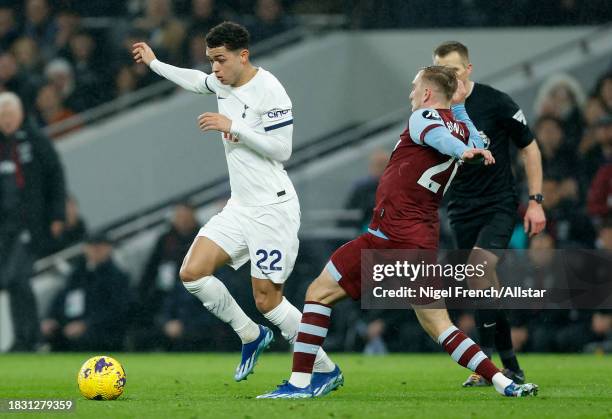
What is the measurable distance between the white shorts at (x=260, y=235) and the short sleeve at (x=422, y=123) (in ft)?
4.63

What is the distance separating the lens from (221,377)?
10234 millimetres

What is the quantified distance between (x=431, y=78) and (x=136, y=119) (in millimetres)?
9355

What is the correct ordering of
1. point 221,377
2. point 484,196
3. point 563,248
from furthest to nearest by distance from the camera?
point 563,248 → point 221,377 → point 484,196

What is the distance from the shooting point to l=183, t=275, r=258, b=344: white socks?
840 cm

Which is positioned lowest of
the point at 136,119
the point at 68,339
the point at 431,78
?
the point at 68,339

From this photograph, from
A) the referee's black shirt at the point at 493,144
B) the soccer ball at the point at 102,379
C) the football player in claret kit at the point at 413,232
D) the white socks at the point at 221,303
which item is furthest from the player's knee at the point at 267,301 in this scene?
the referee's black shirt at the point at 493,144

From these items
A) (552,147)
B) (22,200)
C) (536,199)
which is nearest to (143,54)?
(536,199)

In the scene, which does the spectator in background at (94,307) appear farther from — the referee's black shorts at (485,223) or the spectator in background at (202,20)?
the referee's black shorts at (485,223)

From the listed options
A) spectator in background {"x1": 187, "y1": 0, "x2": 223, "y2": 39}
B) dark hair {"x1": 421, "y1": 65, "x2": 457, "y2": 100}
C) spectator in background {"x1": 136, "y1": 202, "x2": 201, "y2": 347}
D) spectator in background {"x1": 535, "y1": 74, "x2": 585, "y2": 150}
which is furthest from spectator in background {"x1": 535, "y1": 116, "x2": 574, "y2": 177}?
dark hair {"x1": 421, "y1": 65, "x2": 457, "y2": 100}

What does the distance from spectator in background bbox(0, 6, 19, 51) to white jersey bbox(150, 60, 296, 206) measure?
8865 millimetres

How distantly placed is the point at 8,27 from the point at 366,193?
5.74 metres

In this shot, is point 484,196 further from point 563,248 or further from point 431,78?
point 563,248

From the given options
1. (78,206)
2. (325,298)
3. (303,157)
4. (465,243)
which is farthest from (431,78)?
(78,206)

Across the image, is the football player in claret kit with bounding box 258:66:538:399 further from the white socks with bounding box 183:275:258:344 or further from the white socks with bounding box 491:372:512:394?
the white socks with bounding box 183:275:258:344
